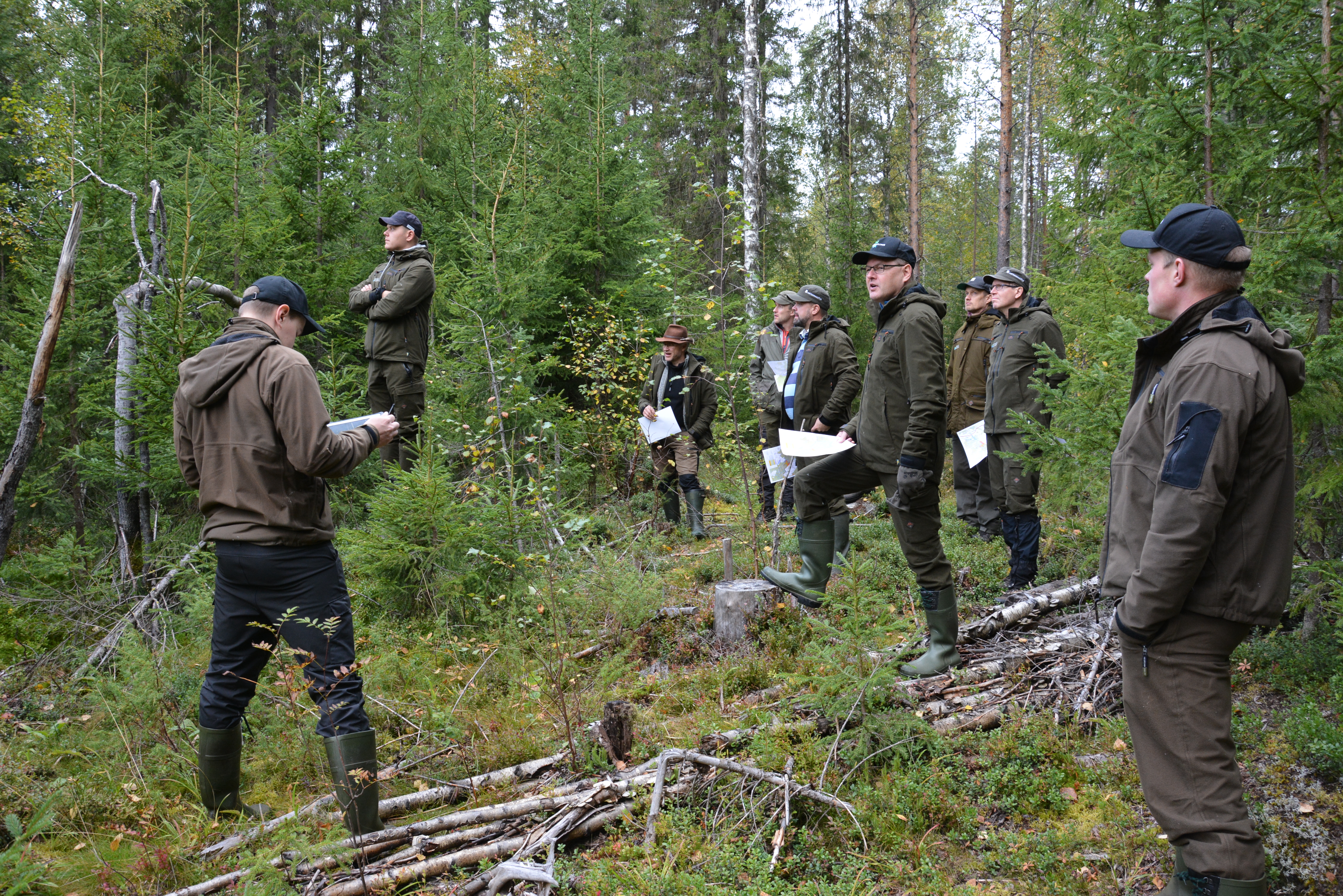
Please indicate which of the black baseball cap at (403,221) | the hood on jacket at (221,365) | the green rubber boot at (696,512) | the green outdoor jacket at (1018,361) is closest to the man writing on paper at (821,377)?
the green outdoor jacket at (1018,361)

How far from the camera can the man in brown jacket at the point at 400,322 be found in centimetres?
726

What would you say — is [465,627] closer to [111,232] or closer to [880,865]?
[880,865]

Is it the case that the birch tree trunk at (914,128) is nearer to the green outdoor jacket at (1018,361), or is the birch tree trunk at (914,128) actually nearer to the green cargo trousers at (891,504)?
the green outdoor jacket at (1018,361)

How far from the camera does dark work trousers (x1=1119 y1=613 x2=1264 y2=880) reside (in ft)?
8.25

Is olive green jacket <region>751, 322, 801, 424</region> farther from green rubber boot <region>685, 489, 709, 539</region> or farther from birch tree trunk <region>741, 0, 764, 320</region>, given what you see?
birch tree trunk <region>741, 0, 764, 320</region>

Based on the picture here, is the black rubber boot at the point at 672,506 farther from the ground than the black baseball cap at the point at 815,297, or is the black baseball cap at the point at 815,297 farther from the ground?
the black baseball cap at the point at 815,297

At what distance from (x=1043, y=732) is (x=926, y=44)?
19566 millimetres

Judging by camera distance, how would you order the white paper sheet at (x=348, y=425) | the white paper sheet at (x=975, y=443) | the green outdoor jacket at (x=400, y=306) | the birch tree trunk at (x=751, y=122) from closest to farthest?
the white paper sheet at (x=348, y=425) → the white paper sheet at (x=975, y=443) → the green outdoor jacket at (x=400, y=306) → the birch tree trunk at (x=751, y=122)

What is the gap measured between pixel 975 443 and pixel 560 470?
3.72 metres

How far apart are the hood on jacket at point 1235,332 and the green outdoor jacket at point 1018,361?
13.1 feet

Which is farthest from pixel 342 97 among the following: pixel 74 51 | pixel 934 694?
pixel 934 694

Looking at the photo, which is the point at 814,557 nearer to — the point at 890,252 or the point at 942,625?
the point at 942,625

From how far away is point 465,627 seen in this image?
615cm

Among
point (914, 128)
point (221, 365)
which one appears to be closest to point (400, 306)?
point (221, 365)
